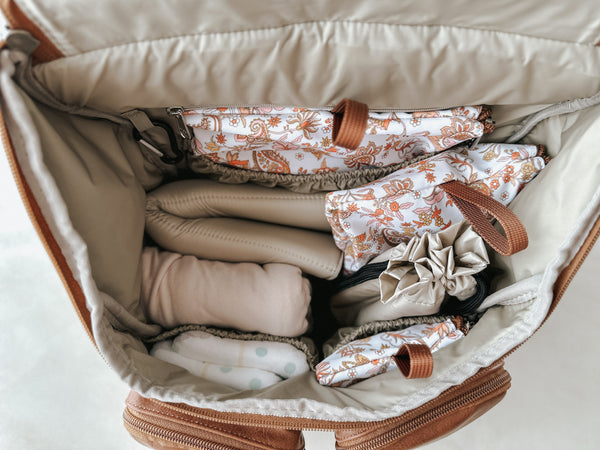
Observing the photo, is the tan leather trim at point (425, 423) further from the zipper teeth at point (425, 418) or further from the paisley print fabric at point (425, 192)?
the paisley print fabric at point (425, 192)

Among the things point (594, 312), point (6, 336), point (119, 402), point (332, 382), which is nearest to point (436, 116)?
point (332, 382)

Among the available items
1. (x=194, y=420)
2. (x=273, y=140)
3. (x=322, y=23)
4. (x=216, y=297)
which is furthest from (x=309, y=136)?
(x=194, y=420)

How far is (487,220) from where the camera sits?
2.01 ft

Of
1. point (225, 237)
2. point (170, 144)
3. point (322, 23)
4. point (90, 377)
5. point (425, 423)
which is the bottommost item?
point (90, 377)

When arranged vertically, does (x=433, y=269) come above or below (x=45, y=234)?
below

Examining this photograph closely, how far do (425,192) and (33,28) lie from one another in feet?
1.76

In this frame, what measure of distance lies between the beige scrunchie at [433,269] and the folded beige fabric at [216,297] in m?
0.16

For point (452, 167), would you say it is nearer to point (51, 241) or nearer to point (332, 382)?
point (332, 382)

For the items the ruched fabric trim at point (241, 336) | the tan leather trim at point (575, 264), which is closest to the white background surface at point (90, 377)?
the ruched fabric trim at point (241, 336)

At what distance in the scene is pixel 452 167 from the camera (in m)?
0.67

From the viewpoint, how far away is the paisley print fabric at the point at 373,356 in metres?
0.64

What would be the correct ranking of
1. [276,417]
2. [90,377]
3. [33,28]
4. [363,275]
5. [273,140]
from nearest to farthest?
[33,28] < [276,417] < [273,140] < [363,275] < [90,377]

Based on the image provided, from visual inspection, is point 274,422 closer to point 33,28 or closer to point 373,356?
point 373,356

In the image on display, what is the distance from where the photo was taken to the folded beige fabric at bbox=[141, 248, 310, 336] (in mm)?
703
